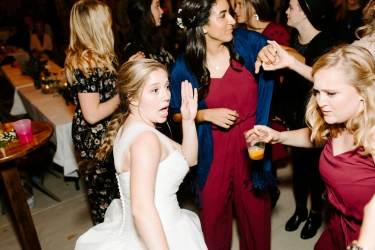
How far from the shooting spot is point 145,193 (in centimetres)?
139

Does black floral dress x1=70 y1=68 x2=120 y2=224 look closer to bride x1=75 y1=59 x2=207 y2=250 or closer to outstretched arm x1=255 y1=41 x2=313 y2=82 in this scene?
bride x1=75 y1=59 x2=207 y2=250

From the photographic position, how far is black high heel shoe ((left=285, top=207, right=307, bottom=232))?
9.77 ft

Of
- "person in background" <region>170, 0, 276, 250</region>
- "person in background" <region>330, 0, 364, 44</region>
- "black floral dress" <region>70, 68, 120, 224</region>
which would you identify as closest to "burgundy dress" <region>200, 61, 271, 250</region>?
"person in background" <region>170, 0, 276, 250</region>

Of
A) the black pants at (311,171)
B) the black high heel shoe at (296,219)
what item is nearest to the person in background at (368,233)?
the black pants at (311,171)

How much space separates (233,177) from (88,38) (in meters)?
1.36

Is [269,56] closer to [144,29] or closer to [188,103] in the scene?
[188,103]

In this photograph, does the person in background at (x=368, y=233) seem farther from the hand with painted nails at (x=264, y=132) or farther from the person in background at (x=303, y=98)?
the person in background at (x=303, y=98)

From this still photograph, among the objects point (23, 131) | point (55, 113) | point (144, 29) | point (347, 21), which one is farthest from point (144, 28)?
point (347, 21)

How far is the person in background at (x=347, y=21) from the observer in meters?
4.12

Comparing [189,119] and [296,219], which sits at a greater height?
[189,119]

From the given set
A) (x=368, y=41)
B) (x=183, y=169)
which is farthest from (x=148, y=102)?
(x=368, y=41)

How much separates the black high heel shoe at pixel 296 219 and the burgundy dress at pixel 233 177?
0.64m

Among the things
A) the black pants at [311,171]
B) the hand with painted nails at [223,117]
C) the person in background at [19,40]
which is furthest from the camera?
the person in background at [19,40]

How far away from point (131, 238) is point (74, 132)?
3.90 ft
